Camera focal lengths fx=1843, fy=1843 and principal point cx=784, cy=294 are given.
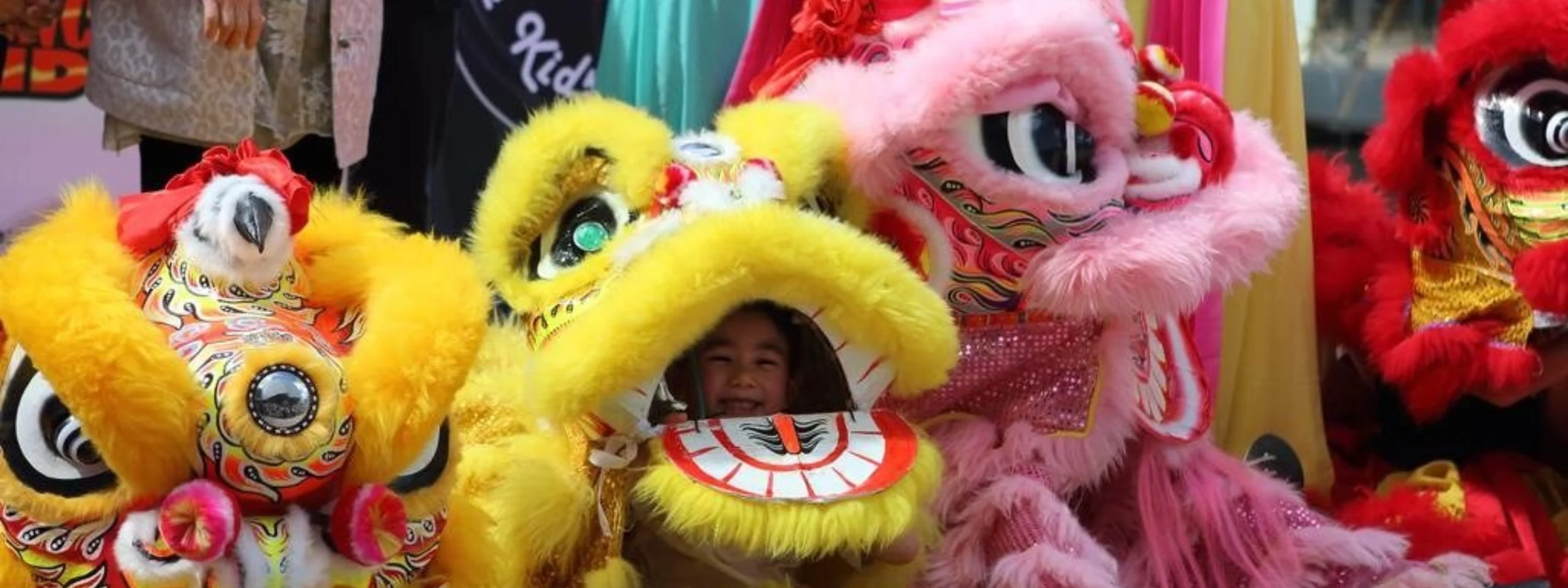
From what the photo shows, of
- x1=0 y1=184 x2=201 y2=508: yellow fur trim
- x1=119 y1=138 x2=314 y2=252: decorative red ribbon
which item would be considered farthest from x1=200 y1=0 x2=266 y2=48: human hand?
x1=0 y1=184 x2=201 y2=508: yellow fur trim

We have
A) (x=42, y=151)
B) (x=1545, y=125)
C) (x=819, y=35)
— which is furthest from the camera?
(x=42, y=151)

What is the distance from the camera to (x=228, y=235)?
1.23 m

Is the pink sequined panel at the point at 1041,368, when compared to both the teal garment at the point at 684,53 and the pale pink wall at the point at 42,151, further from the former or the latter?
the pale pink wall at the point at 42,151

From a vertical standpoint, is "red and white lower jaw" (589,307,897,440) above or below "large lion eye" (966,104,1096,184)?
below

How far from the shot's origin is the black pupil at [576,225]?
1546 mm

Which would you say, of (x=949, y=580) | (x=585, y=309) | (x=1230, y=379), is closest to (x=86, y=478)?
(x=585, y=309)

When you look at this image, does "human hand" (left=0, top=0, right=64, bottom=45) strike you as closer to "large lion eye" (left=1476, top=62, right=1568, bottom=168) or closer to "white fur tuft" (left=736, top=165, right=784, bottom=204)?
"white fur tuft" (left=736, top=165, right=784, bottom=204)

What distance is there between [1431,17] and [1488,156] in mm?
1424

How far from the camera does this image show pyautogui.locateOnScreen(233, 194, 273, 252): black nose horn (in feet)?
4.03

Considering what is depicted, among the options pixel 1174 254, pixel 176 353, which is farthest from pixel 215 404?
pixel 1174 254

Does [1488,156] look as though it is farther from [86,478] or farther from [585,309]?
[86,478]

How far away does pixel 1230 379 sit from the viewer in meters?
2.11

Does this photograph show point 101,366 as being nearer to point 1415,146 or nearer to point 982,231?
point 982,231

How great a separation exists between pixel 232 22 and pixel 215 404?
60 cm
